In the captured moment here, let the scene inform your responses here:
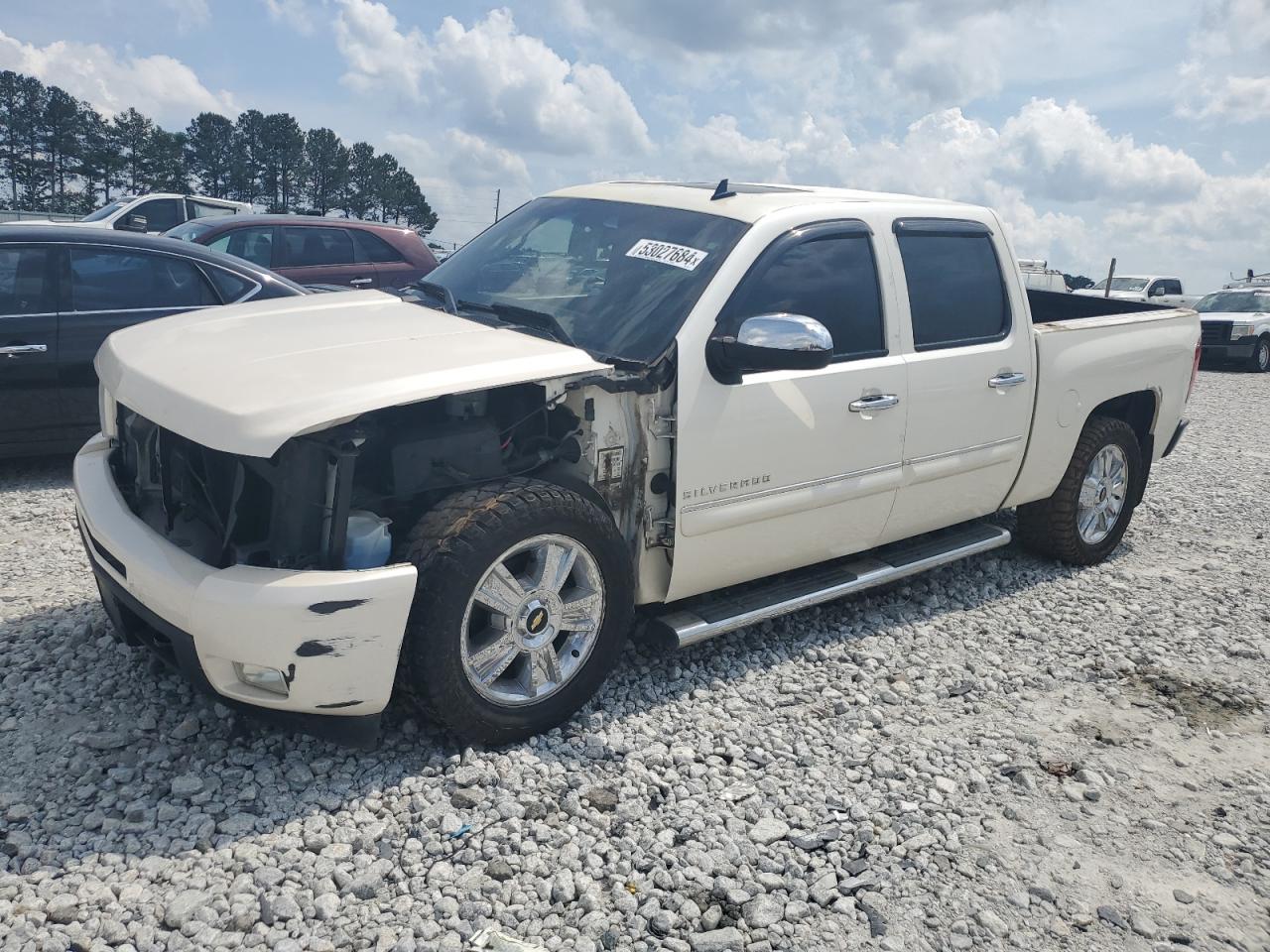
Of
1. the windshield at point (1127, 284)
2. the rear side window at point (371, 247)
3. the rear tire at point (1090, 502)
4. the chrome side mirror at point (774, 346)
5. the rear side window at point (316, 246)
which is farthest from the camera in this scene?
the windshield at point (1127, 284)

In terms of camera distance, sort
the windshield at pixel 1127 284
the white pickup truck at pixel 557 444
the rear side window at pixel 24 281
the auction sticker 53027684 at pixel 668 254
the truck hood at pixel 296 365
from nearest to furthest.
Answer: the truck hood at pixel 296 365, the white pickup truck at pixel 557 444, the auction sticker 53027684 at pixel 668 254, the rear side window at pixel 24 281, the windshield at pixel 1127 284

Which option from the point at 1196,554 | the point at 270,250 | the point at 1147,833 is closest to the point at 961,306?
the point at 1147,833

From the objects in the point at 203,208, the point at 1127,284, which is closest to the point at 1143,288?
the point at 1127,284

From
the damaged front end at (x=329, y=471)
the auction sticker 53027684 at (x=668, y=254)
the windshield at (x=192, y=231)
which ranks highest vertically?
the windshield at (x=192, y=231)

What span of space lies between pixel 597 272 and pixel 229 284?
3.65 m

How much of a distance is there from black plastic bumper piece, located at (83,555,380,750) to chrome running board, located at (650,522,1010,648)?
3.83 feet

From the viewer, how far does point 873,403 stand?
4164mm

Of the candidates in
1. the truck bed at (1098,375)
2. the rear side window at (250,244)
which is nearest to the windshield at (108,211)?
the rear side window at (250,244)

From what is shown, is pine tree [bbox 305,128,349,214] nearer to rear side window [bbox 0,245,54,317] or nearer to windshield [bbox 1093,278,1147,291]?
windshield [bbox 1093,278,1147,291]

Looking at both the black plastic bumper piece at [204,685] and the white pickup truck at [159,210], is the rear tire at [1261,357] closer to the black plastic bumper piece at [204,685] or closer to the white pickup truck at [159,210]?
the white pickup truck at [159,210]

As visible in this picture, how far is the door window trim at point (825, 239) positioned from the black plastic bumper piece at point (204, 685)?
1.81 meters

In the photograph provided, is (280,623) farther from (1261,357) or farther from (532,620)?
(1261,357)

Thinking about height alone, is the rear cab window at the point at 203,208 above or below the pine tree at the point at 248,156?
below

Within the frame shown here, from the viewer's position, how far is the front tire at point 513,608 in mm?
3109
